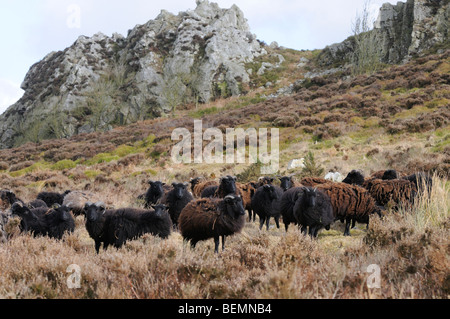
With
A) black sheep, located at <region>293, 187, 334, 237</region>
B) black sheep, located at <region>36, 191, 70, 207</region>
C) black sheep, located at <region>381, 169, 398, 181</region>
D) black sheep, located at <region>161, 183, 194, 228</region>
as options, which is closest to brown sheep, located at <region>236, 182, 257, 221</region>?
black sheep, located at <region>161, 183, 194, 228</region>

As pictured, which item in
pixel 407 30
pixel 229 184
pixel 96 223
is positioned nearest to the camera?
pixel 96 223

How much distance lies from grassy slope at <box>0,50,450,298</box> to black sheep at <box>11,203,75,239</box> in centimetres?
44

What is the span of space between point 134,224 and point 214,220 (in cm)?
180

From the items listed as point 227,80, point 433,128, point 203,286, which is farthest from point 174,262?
point 227,80

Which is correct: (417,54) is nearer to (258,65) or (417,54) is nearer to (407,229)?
(258,65)

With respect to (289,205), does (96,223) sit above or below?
below

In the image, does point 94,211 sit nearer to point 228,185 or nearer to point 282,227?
point 228,185

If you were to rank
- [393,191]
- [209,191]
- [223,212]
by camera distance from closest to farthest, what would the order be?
[223,212] → [393,191] → [209,191]

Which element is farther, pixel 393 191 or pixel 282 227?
pixel 282 227

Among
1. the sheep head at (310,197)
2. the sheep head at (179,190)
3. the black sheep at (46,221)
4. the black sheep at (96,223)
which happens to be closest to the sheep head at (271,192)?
the sheep head at (310,197)

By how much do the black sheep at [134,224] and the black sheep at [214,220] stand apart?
1.55 ft

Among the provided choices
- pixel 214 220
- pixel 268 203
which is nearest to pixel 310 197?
pixel 268 203

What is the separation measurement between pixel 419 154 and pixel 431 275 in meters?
11.4

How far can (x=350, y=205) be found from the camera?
7.53 metres
